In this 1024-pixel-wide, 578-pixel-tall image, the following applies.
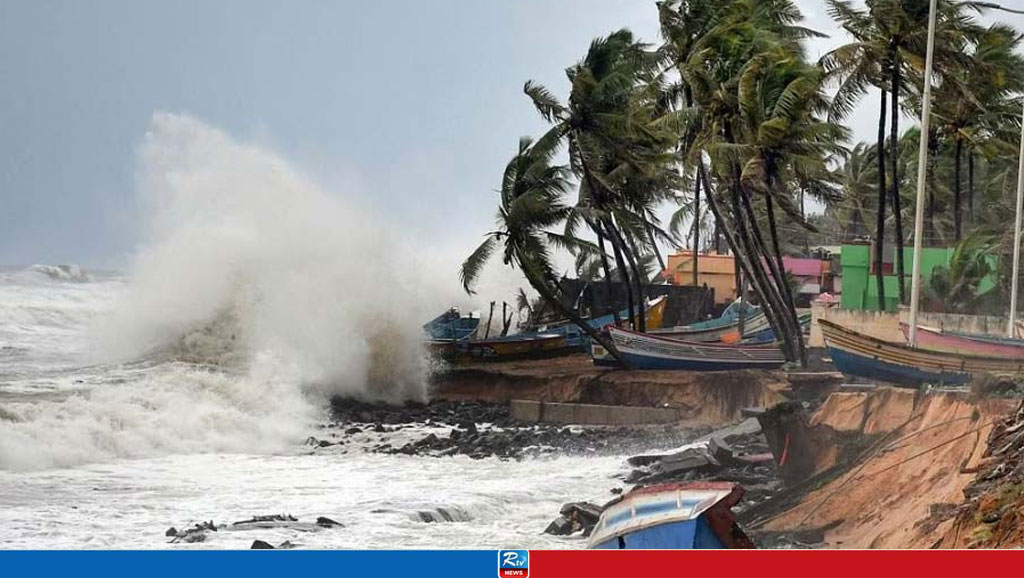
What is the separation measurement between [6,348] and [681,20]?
38.7ft

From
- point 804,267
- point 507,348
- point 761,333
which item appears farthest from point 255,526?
point 804,267

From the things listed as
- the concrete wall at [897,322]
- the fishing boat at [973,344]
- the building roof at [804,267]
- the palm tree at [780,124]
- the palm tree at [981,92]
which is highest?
the palm tree at [981,92]

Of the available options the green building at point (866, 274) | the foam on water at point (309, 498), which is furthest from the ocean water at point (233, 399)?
the green building at point (866, 274)

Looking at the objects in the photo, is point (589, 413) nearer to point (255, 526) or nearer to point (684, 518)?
point (255, 526)

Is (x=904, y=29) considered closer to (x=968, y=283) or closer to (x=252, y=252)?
(x=968, y=283)

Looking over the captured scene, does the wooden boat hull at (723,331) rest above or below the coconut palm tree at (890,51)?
below

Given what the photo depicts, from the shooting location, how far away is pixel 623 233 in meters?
25.9

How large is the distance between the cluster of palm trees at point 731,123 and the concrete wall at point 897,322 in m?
1.59

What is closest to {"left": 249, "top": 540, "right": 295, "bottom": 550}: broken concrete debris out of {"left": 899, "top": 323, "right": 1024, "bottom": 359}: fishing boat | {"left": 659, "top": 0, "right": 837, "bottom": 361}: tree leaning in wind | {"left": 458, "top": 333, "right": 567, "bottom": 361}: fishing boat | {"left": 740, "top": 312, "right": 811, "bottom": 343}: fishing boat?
{"left": 899, "top": 323, "right": 1024, "bottom": 359}: fishing boat
